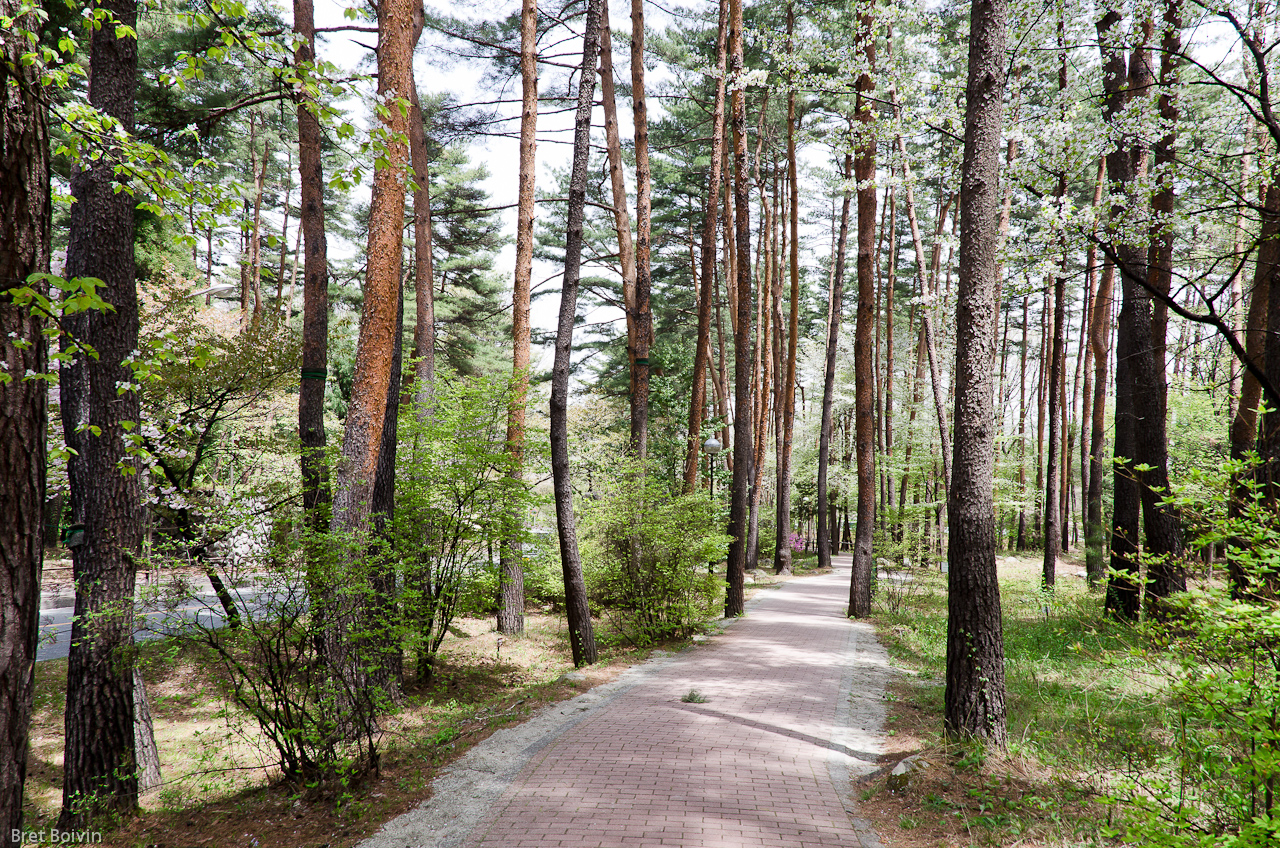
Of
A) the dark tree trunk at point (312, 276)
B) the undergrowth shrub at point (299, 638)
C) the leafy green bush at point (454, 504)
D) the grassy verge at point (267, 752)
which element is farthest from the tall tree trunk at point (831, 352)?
the undergrowth shrub at point (299, 638)

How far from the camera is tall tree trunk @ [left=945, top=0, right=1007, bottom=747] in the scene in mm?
5234

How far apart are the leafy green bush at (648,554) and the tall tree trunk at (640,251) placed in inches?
64.4

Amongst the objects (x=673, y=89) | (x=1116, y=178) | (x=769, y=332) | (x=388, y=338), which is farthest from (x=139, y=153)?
(x=769, y=332)

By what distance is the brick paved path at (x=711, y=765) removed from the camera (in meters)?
3.98

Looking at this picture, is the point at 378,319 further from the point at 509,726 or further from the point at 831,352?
the point at 831,352

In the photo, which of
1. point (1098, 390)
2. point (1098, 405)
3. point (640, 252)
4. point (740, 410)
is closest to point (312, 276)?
point (640, 252)

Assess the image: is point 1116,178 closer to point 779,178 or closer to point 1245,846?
point 1245,846

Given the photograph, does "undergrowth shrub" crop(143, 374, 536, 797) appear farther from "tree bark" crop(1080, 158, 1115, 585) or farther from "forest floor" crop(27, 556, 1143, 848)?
"tree bark" crop(1080, 158, 1115, 585)

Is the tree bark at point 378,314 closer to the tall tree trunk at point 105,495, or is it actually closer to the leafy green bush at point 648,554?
the tall tree trunk at point 105,495

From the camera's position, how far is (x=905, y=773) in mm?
4770

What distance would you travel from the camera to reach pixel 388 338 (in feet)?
19.5

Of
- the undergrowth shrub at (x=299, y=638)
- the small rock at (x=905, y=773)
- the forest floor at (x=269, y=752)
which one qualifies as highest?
the undergrowth shrub at (x=299, y=638)

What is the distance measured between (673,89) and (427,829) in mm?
16054

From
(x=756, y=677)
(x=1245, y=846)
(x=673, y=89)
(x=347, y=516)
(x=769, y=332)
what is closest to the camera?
(x=1245, y=846)
